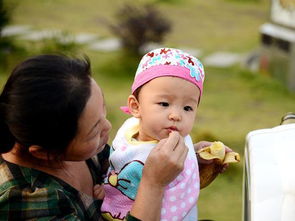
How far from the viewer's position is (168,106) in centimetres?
175

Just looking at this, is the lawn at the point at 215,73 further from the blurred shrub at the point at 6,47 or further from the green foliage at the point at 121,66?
the blurred shrub at the point at 6,47

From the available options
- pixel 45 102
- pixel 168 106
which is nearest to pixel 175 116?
pixel 168 106

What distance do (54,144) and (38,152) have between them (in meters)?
0.06

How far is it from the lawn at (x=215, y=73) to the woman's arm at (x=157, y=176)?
7.99ft

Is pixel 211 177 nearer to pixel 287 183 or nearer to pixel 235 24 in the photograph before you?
pixel 287 183

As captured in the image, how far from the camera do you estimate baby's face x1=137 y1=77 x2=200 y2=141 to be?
1.74 metres

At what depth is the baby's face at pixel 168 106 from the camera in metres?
1.74

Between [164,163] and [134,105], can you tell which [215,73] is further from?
[164,163]

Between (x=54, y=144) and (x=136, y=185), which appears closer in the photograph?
(x=54, y=144)

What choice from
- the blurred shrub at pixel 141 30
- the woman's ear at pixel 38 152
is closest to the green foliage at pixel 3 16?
the blurred shrub at pixel 141 30

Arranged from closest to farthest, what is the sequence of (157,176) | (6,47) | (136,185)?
(157,176) → (136,185) → (6,47)

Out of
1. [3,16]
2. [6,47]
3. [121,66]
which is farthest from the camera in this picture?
[6,47]

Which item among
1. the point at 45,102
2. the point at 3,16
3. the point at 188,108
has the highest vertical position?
the point at 45,102

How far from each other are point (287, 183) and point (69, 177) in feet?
2.13
